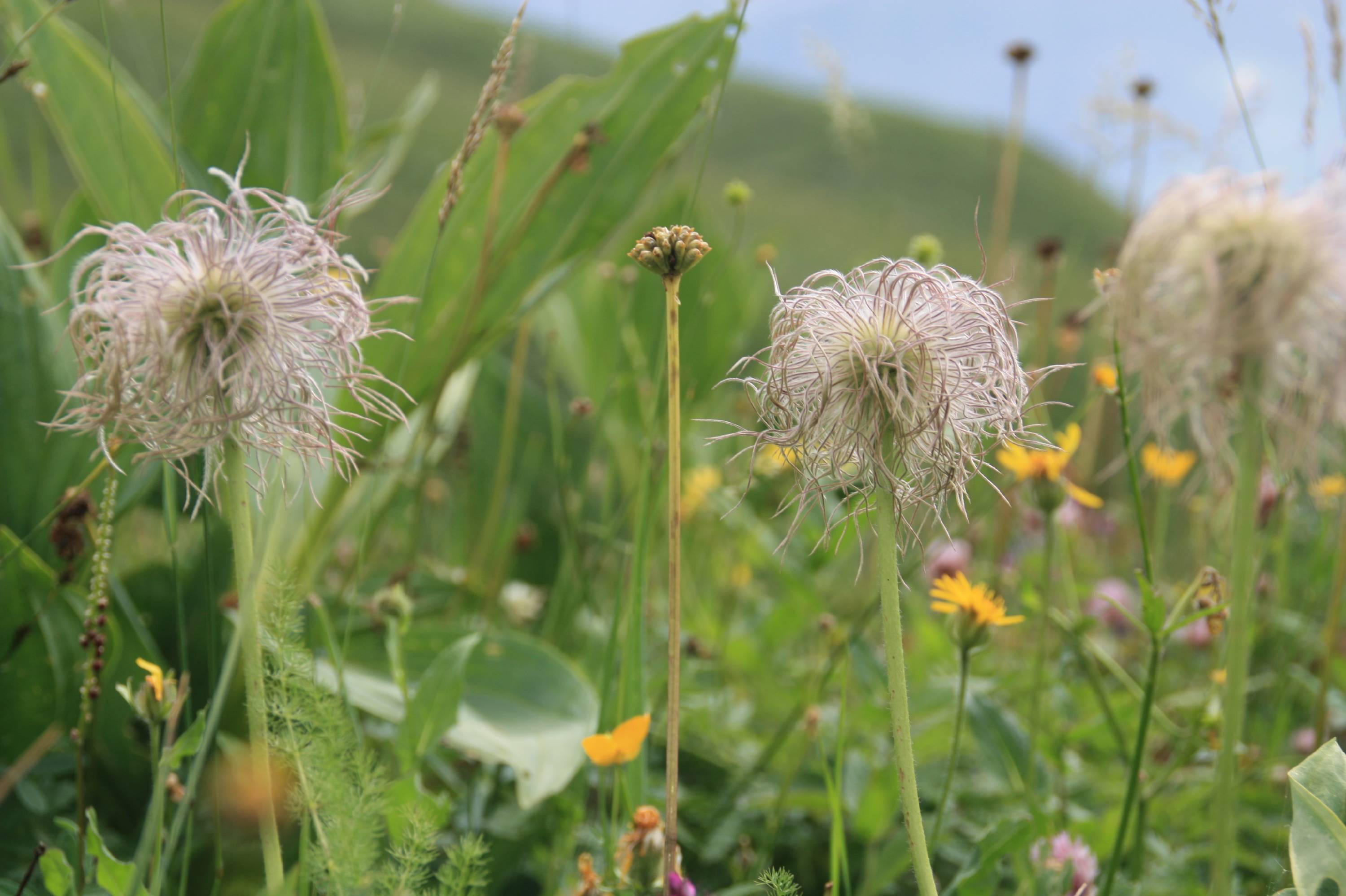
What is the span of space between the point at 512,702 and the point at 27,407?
620mm

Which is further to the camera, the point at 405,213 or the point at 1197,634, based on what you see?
the point at 405,213

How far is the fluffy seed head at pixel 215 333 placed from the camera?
590mm

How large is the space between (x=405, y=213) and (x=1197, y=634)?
534cm

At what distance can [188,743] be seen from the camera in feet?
2.01

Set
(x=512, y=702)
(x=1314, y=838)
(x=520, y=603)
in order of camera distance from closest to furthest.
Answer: (x=1314, y=838)
(x=512, y=702)
(x=520, y=603)

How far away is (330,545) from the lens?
137cm

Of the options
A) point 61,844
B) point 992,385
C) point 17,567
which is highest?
point 992,385

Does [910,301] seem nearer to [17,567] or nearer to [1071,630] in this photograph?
[1071,630]

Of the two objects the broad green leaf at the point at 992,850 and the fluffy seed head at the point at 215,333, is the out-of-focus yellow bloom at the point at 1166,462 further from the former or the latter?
the fluffy seed head at the point at 215,333

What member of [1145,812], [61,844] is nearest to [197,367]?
[61,844]

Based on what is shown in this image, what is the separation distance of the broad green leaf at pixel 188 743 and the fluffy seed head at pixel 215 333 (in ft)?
0.52

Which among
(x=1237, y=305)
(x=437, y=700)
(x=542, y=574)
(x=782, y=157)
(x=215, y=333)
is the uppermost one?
(x=782, y=157)

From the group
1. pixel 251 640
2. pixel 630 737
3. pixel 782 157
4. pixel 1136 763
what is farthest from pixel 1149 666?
pixel 782 157

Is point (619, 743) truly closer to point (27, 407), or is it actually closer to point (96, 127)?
point (27, 407)
